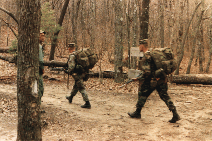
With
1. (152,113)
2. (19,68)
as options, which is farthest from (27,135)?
(152,113)

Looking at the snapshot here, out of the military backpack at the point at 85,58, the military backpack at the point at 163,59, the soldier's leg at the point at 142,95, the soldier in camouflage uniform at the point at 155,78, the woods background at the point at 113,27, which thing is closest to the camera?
the military backpack at the point at 163,59

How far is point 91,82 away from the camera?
1223 centimetres

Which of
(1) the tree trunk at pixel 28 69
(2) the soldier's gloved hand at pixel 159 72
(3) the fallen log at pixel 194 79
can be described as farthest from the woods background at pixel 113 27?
(1) the tree trunk at pixel 28 69

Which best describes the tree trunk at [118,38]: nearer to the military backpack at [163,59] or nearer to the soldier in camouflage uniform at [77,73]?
the soldier in camouflage uniform at [77,73]

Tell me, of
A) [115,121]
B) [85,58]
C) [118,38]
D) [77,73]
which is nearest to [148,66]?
[115,121]

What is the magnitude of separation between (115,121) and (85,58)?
2.12 metres

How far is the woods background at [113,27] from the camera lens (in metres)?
13.9

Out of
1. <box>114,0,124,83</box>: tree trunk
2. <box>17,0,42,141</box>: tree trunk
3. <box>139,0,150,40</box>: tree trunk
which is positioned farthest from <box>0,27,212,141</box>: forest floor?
<box>139,0,150,40</box>: tree trunk

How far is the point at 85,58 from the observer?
6633 mm

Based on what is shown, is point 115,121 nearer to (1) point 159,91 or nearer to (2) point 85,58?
(1) point 159,91

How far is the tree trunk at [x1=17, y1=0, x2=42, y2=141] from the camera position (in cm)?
321

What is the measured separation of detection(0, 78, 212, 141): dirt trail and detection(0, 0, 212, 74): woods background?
13.9 feet

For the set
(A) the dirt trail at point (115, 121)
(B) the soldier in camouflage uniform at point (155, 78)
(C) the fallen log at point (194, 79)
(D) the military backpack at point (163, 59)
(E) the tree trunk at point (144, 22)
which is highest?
(E) the tree trunk at point (144, 22)

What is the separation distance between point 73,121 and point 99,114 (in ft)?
3.31
